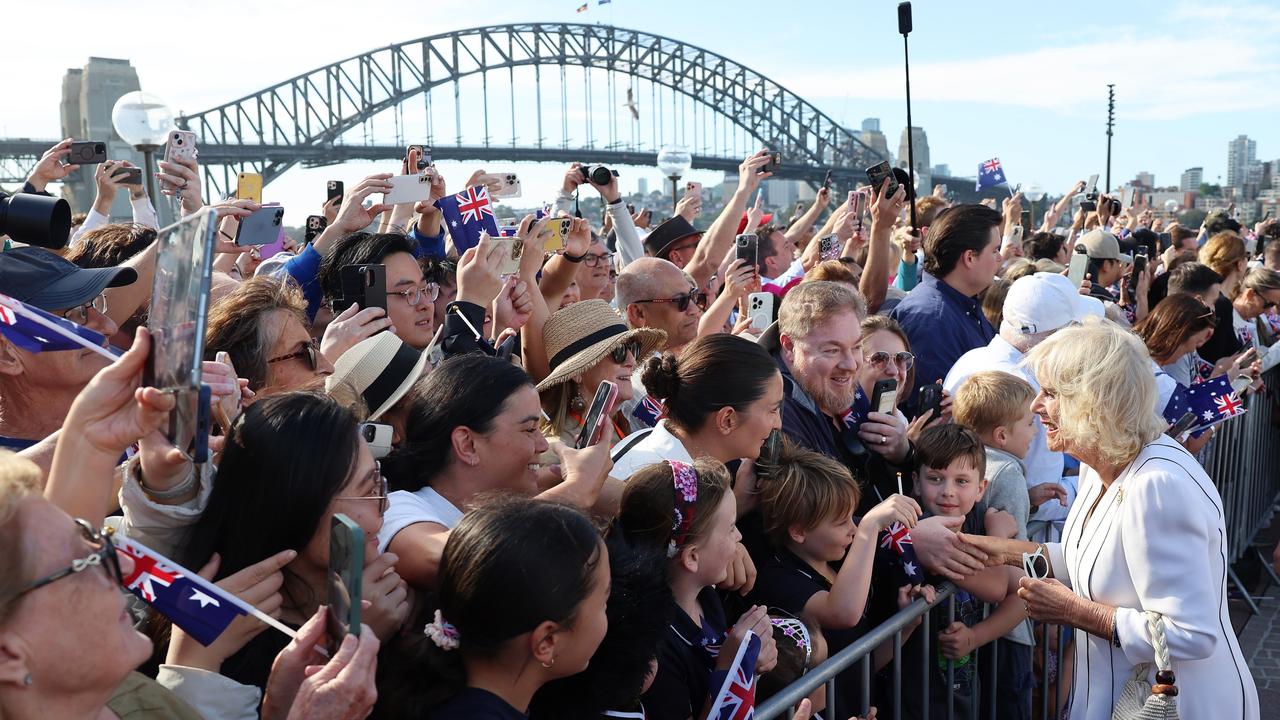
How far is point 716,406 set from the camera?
303cm

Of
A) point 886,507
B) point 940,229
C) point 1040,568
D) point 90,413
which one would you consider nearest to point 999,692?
point 1040,568

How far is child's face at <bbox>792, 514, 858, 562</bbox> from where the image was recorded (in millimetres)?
2855

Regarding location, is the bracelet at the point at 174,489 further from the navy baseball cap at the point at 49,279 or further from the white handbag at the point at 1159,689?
the white handbag at the point at 1159,689

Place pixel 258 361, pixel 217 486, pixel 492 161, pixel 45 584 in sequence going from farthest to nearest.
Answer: pixel 492 161 → pixel 258 361 → pixel 217 486 → pixel 45 584

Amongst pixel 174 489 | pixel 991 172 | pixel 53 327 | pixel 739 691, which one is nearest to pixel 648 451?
pixel 739 691

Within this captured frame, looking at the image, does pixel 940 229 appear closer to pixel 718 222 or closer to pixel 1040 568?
pixel 718 222

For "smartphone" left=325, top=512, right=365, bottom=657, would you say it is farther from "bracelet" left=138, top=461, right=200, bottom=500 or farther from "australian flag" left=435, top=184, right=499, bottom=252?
"australian flag" left=435, top=184, right=499, bottom=252

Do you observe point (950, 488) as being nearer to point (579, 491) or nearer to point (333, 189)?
point (579, 491)

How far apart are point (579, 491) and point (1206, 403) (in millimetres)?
3000

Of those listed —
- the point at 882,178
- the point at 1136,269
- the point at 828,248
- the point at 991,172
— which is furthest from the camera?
the point at 991,172

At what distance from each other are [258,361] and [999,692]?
2482mm

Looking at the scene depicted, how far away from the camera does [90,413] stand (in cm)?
169

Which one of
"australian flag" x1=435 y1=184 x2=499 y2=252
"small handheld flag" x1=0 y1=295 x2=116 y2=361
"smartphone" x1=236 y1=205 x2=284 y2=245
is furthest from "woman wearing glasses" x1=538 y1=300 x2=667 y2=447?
"smartphone" x1=236 y1=205 x2=284 y2=245

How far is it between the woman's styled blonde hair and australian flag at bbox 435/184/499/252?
2.11 meters
